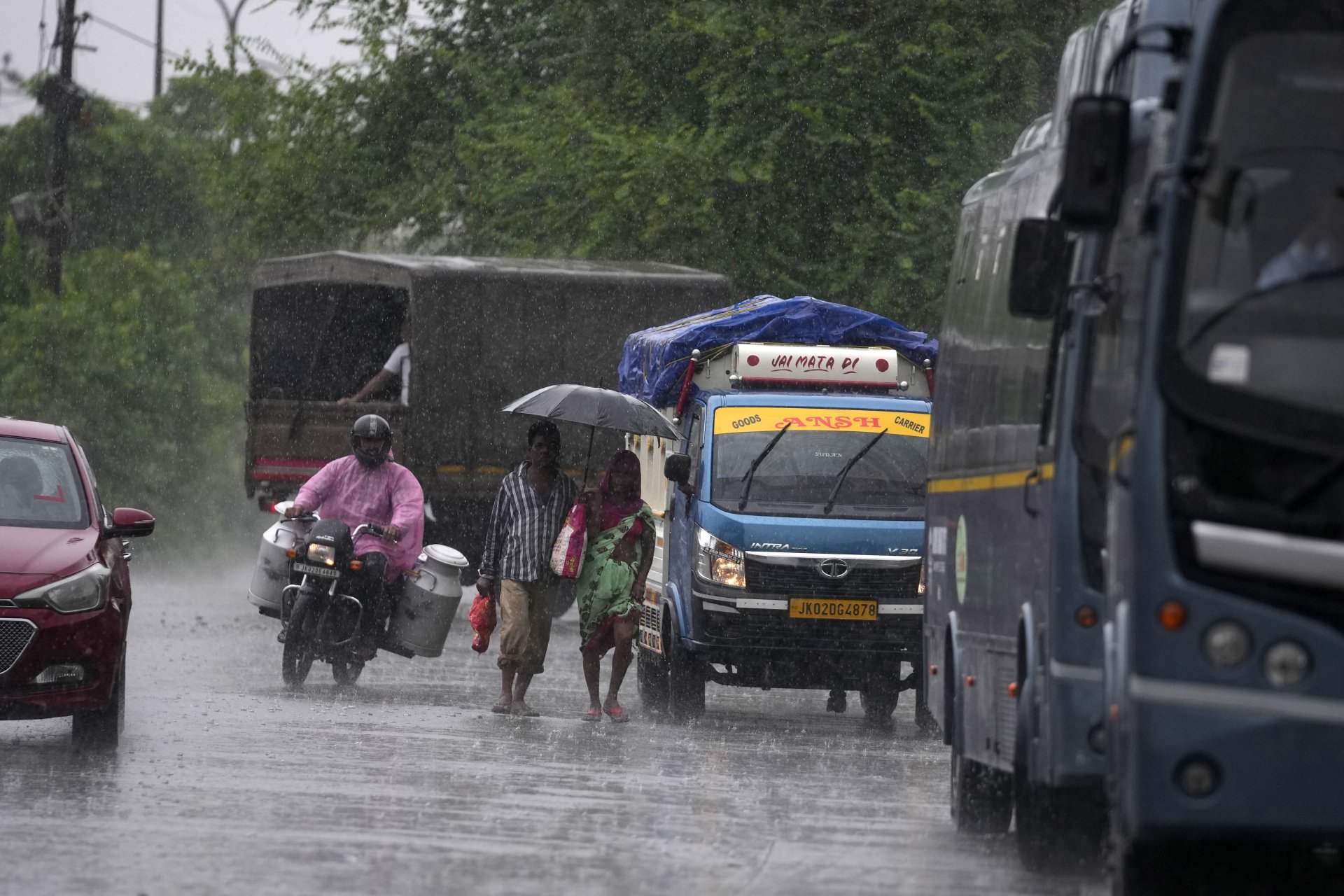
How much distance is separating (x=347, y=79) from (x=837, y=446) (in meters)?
22.8

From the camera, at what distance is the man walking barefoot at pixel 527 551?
1647cm

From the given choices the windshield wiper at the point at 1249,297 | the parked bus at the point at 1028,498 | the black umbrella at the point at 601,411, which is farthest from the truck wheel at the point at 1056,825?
the black umbrella at the point at 601,411

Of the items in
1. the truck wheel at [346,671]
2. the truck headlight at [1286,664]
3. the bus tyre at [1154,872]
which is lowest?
the truck wheel at [346,671]

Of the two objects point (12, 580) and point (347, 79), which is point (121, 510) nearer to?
point (12, 580)

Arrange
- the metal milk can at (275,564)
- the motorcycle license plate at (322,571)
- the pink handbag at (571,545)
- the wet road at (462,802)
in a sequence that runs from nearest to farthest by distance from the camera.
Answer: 1. the wet road at (462,802)
2. the pink handbag at (571,545)
3. the motorcycle license plate at (322,571)
4. the metal milk can at (275,564)

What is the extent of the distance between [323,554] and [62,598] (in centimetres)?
497

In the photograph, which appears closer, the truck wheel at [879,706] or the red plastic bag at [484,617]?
the red plastic bag at [484,617]

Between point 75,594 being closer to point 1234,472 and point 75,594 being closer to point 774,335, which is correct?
point 774,335

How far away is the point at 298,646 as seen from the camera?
57.3ft

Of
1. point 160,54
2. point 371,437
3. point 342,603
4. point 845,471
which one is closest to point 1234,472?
point 845,471

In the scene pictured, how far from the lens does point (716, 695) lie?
64.7 feet

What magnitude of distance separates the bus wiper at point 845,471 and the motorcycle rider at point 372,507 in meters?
2.79

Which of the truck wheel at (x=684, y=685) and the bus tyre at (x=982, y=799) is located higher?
the bus tyre at (x=982, y=799)

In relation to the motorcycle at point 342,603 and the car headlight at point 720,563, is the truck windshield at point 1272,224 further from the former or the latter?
the motorcycle at point 342,603
